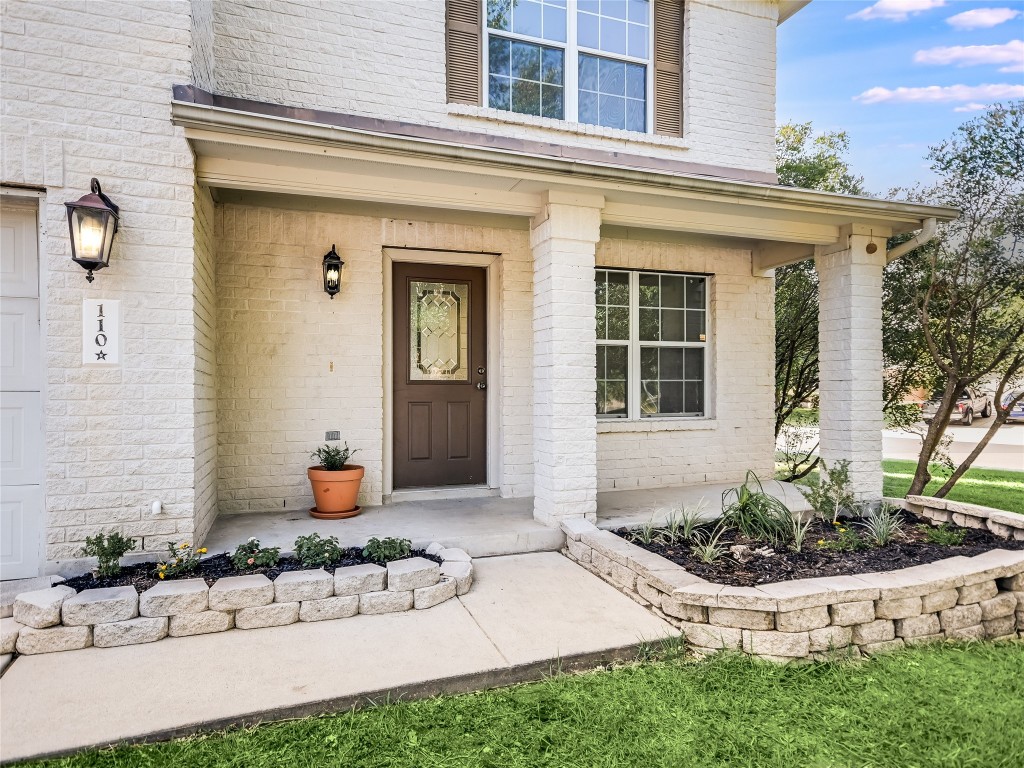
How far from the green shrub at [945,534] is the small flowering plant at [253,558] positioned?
4.31m

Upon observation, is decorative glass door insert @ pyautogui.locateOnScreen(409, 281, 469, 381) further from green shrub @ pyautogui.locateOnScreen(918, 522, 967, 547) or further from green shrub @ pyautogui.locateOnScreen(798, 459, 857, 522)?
green shrub @ pyautogui.locateOnScreen(918, 522, 967, 547)

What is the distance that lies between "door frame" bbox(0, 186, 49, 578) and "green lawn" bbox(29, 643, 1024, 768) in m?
1.72

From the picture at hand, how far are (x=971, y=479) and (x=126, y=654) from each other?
37.4ft

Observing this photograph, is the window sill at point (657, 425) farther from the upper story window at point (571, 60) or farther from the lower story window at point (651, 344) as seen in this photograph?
the upper story window at point (571, 60)

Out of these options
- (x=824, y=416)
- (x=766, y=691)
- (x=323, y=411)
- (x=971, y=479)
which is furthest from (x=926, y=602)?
(x=971, y=479)

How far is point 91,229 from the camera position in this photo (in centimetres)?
314

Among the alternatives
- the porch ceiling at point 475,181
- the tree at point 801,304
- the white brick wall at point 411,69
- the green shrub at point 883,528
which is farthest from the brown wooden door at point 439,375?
the tree at point 801,304

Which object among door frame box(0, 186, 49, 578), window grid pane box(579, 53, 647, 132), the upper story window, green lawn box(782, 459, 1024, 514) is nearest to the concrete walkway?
door frame box(0, 186, 49, 578)

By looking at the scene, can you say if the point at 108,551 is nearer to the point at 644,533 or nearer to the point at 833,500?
the point at 644,533

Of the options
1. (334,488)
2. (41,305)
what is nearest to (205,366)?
(41,305)

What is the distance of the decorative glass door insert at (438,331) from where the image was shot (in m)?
5.45

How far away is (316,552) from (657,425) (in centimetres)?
373

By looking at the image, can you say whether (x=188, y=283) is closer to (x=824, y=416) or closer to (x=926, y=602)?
(x=926, y=602)


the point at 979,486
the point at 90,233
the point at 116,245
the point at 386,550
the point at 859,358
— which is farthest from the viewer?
the point at 979,486
